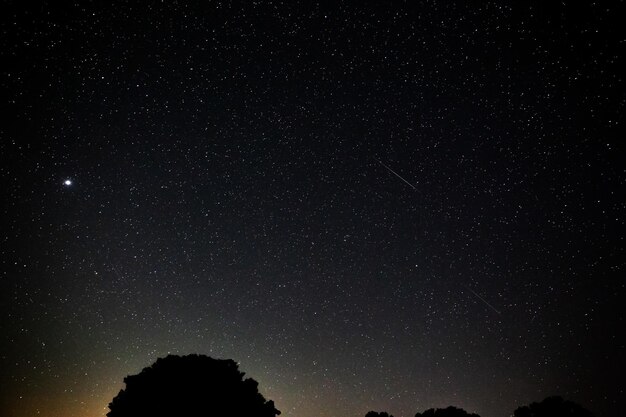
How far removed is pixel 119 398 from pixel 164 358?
1.62m

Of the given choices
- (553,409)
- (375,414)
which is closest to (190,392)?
(375,414)

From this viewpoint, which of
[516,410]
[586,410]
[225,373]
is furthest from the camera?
[516,410]

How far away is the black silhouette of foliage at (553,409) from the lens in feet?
50.9

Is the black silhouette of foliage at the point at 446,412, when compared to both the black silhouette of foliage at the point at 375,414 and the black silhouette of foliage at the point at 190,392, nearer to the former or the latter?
the black silhouette of foliage at the point at 375,414

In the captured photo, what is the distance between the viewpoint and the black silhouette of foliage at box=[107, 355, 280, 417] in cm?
1112

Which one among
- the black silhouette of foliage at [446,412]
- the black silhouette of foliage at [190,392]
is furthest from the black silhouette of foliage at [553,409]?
the black silhouette of foliage at [190,392]

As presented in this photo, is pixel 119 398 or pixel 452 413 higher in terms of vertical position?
pixel 119 398

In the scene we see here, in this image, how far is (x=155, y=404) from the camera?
36.7 feet

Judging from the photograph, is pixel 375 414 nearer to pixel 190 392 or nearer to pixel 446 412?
pixel 446 412

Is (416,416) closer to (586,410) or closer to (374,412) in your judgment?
(374,412)

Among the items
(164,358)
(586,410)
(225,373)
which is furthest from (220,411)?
(586,410)

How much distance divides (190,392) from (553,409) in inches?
581

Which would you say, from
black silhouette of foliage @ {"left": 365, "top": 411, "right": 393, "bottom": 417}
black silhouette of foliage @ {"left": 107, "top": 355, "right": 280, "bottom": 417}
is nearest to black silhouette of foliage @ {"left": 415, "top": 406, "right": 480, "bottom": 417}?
black silhouette of foliage @ {"left": 365, "top": 411, "right": 393, "bottom": 417}

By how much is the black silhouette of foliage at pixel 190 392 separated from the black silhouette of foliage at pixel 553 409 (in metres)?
11.4
